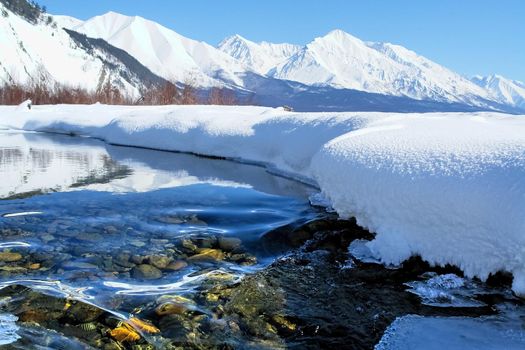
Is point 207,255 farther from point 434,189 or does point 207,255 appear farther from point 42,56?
point 42,56

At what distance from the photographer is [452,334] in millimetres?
2750

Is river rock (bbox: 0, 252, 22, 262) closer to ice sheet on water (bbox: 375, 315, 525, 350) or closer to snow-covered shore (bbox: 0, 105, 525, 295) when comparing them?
ice sheet on water (bbox: 375, 315, 525, 350)

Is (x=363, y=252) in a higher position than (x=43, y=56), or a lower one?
lower

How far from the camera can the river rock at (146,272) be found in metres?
3.47

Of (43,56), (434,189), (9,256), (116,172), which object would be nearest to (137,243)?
(9,256)

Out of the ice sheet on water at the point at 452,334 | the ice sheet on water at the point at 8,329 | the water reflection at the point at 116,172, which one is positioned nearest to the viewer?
the ice sheet on water at the point at 8,329

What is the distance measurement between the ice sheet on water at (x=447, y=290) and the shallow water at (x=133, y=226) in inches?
48.9

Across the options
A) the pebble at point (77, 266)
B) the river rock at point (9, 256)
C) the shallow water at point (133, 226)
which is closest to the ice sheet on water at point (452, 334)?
the shallow water at point (133, 226)

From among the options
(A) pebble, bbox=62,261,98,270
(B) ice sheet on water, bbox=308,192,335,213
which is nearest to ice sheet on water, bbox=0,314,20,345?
(A) pebble, bbox=62,261,98,270

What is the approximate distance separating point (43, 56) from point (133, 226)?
77.3 m

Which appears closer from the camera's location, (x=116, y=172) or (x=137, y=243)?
(x=137, y=243)

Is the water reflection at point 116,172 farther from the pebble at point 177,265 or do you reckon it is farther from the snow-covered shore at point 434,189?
the pebble at point 177,265

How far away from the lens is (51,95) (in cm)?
2984

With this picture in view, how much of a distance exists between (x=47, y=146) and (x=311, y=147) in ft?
24.1
